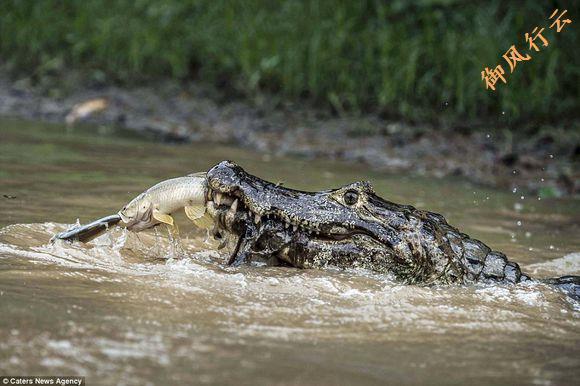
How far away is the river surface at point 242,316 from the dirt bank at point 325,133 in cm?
235

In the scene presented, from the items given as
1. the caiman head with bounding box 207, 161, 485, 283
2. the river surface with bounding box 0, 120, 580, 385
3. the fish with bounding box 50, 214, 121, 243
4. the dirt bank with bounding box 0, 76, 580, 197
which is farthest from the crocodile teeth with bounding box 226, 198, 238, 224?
the dirt bank with bounding box 0, 76, 580, 197

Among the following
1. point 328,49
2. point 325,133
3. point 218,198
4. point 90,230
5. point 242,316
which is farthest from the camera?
point 328,49

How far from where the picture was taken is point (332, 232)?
4312 mm

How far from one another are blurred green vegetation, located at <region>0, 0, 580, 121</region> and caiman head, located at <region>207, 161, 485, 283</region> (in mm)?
5272

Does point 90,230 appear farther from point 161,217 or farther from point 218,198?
point 218,198

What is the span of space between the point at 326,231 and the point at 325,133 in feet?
17.6

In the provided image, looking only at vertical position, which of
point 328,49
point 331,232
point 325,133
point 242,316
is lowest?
point 242,316

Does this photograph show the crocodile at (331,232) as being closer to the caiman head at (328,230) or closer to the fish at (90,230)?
the caiman head at (328,230)

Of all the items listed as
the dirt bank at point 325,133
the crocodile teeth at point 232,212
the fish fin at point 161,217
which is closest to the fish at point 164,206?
the fish fin at point 161,217

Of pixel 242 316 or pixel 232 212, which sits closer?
pixel 242 316

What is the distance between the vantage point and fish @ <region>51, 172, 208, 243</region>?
426cm

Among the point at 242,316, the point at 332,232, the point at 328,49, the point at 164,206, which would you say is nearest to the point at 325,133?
the point at 328,49

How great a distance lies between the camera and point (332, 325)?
348cm

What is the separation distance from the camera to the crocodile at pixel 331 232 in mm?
4258
